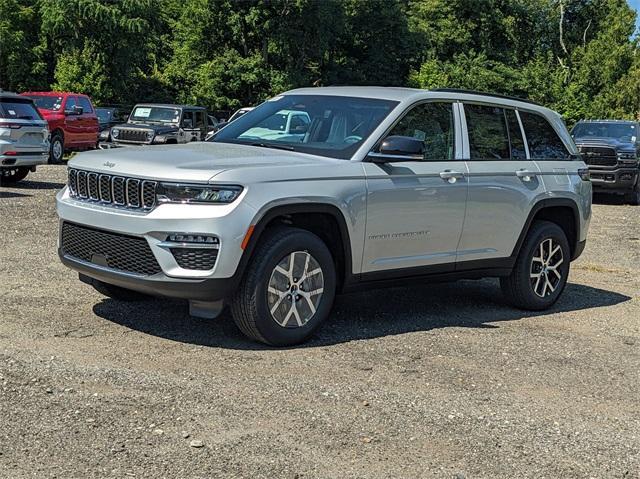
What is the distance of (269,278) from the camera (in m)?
6.25

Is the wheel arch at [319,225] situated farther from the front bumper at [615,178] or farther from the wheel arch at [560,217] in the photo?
the front bumper at [615,178]

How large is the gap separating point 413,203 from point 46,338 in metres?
2.80

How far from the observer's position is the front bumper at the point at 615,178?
794 inches

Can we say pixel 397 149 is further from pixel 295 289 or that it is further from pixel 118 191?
pixel 118 191

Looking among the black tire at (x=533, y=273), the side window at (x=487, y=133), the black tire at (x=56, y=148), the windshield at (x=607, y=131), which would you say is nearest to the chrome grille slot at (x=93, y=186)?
the side window at (x=487, y=133)

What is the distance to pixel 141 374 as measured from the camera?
5.61 meters

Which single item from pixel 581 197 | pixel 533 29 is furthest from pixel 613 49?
pixel 581 197

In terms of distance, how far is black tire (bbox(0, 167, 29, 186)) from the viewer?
17.8 meters

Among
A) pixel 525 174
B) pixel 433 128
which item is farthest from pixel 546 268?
pixel 433 128

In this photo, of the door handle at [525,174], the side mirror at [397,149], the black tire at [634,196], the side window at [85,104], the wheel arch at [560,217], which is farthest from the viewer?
the side window at [85,104]

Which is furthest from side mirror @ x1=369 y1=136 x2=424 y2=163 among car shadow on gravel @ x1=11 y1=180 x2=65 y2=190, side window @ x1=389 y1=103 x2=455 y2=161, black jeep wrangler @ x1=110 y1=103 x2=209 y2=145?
black jeep wrangler @ x1=110 y1=103 x2=209 y2=145

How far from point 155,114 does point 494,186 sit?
18849 mm

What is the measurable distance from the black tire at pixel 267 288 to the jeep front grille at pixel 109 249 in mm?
600

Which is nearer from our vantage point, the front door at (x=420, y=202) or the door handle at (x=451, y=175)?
the front door at (x=420, y=202)
